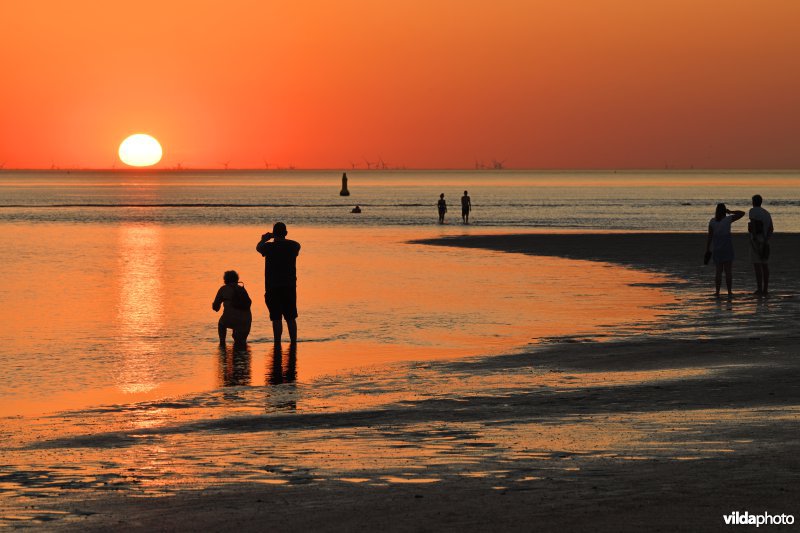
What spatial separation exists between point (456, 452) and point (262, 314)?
1379 centimetres

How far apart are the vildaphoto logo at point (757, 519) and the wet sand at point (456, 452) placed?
87 mm

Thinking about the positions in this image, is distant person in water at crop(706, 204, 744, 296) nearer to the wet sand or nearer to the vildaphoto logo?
the wet sand

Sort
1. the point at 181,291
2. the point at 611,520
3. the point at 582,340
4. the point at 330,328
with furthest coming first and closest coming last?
the point at 181,291, the point at 330,328, the point at 582,340, the point at 611,520

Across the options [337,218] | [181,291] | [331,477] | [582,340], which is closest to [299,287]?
[181,291]

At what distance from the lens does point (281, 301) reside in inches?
683

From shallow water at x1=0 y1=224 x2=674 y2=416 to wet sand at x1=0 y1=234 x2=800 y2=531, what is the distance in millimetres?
1667

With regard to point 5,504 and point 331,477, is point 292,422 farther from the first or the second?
point 5,504

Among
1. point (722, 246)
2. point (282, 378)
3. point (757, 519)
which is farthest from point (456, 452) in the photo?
point (722, 246)

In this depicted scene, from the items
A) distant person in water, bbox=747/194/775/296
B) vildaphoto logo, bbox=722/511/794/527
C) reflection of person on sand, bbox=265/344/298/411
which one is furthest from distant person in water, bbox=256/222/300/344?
distant person in water, bbox=747/194/775/296

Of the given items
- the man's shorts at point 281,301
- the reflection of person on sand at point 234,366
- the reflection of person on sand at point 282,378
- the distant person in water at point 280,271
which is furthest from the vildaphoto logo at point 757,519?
the man's shorts at point 281,301

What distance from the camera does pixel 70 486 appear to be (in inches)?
340

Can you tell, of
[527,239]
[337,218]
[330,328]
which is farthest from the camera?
[337,218]

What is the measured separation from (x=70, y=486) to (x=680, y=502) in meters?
4.27

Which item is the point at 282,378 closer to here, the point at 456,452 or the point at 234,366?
the point at 234,366
